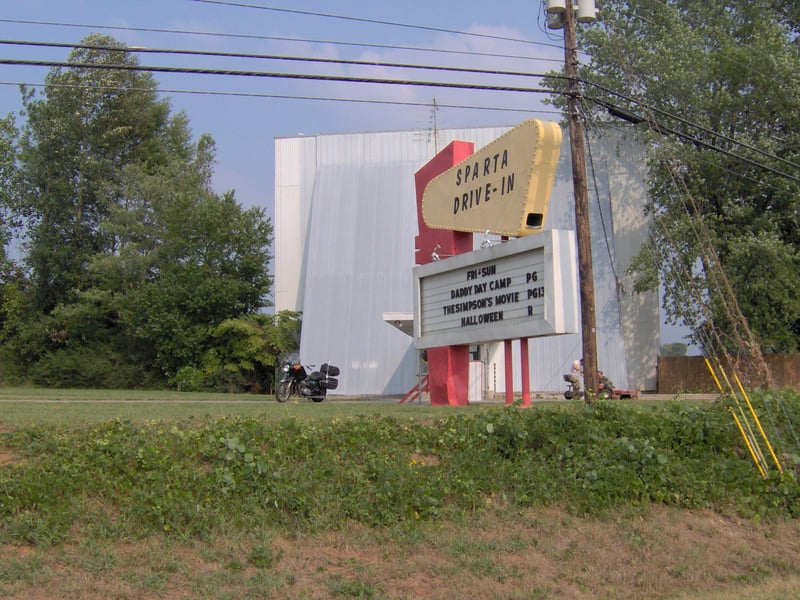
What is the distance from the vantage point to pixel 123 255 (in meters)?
45.2

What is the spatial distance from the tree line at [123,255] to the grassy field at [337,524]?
29.8 meters

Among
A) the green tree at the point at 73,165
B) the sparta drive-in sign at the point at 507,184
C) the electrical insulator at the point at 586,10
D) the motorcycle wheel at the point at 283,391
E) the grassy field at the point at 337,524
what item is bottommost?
the grassy field at the point at 337,524

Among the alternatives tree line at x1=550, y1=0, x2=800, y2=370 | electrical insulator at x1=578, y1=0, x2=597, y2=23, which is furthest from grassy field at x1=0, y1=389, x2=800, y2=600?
tree line at x1=550, y1=0, x2=800, y2=370

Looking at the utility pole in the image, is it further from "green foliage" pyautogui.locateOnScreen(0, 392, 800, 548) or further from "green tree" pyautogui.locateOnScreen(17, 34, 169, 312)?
"green tree" pyautogui.locateOnScreen(17, 34, 169, 312)

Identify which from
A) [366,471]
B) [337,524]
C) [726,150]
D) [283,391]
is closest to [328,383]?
[283,391]

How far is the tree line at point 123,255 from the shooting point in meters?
42.7

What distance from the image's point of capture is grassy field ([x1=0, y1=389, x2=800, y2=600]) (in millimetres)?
9078

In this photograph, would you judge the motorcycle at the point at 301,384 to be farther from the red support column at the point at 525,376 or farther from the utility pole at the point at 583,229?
the utility pole at the point at 583,229

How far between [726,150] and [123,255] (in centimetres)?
2998

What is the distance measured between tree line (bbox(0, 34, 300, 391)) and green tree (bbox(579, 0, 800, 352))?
60.2ft

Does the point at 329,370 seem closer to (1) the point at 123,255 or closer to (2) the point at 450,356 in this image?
(2) the point at 450,356

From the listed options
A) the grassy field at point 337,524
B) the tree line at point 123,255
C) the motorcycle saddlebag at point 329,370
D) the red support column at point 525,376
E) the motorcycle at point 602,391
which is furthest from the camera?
the tree line at point 123,255

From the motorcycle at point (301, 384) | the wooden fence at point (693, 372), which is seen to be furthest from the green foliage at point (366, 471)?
the wooden fence at point (693, 372)

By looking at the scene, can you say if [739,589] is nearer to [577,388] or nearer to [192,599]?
[192,599]
